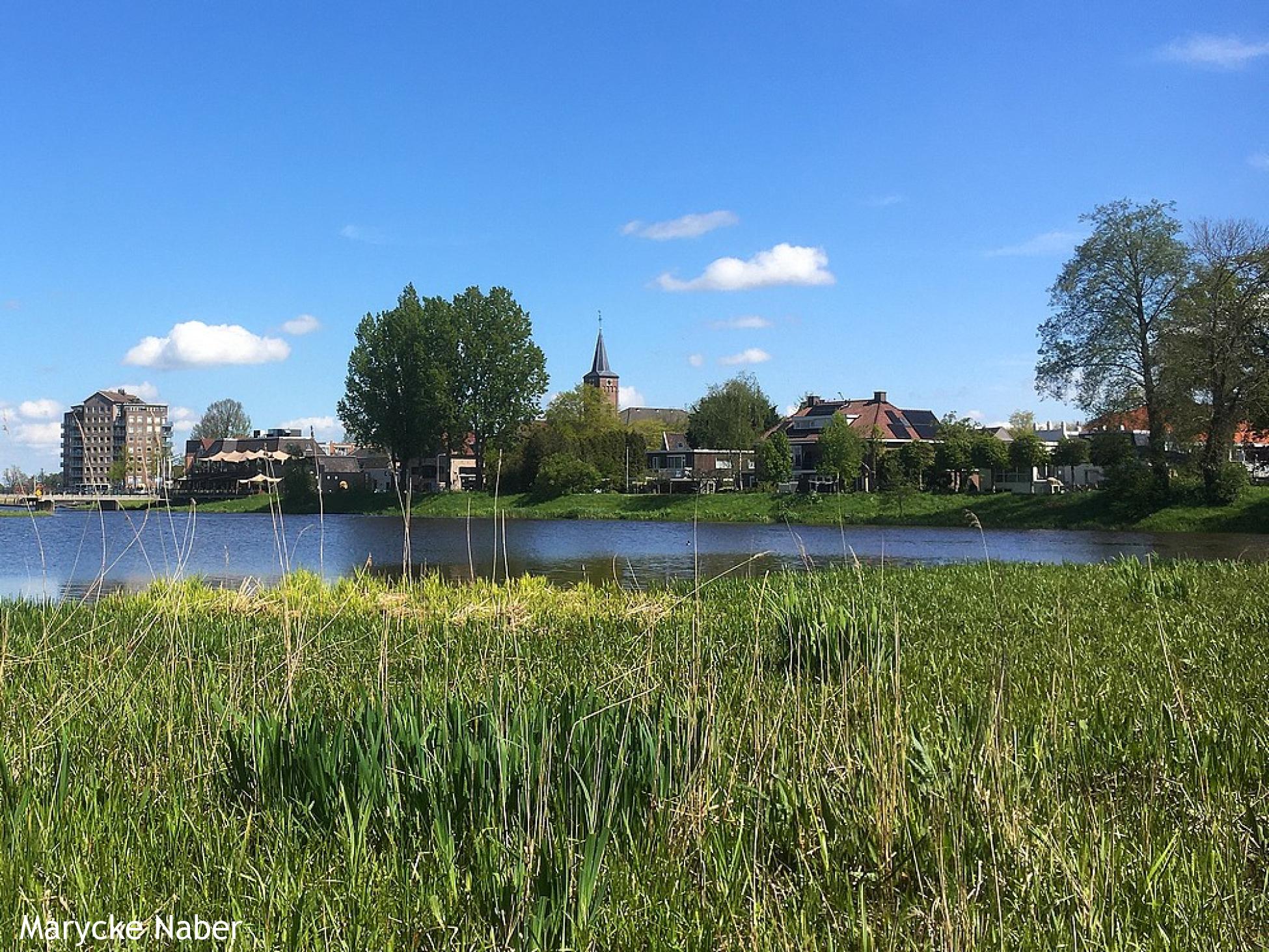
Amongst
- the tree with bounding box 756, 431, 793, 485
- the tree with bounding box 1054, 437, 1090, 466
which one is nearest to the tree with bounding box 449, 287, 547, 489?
the tree with bounding box 756, 431, 793, 485

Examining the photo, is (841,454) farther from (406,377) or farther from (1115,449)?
(406,377)

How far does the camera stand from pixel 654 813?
3.50 meters

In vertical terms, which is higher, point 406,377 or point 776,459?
point 406,377

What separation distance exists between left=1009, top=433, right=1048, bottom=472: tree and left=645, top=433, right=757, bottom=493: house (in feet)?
52.6

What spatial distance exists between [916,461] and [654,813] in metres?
53.6

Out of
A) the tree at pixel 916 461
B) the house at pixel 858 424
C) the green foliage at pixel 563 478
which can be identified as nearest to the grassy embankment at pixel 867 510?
the green foliage at pixel 563 478

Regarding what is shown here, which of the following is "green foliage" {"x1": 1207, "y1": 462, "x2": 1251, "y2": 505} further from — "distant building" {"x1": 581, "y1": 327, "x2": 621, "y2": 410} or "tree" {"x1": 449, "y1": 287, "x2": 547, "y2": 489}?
"distant building" {"x1": 581, "y1": 327, "x2": 621, "y2": 410}

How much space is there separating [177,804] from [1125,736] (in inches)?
158

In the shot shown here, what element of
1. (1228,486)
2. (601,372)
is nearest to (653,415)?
(601,372)

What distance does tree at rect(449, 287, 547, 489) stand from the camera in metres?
67.4

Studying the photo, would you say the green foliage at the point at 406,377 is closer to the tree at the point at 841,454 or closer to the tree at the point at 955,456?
the tree at the point at 841,454

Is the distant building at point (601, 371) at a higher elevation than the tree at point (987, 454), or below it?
higher

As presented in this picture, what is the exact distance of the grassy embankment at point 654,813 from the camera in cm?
286

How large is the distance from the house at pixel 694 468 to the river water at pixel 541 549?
20.2 metres
